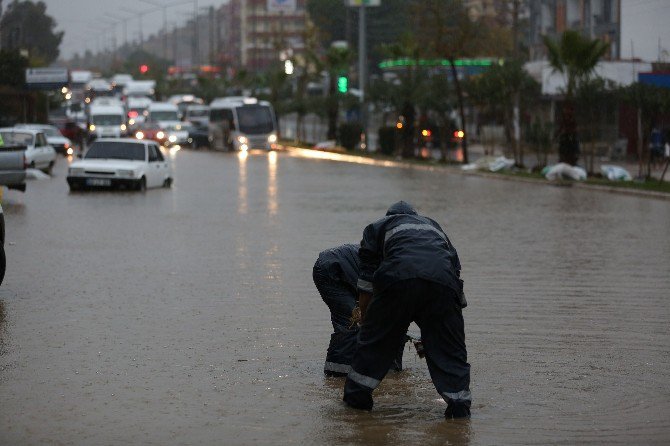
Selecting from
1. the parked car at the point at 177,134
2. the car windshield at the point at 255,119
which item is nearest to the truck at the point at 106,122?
the parked car at the point at 177,134

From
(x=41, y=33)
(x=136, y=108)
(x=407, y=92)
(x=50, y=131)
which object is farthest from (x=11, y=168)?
(x=41, y=33)

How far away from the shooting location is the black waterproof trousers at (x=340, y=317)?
9484 millimetres

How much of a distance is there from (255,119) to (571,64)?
29638 millimetres

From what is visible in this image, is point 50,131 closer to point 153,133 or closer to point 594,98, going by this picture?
point 153,133

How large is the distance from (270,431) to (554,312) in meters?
5.56

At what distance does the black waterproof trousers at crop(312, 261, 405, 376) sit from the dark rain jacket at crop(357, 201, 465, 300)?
0.95 m

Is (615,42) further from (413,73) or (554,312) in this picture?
(554,312)

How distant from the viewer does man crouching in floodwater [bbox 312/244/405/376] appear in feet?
31.1

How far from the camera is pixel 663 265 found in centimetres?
1719

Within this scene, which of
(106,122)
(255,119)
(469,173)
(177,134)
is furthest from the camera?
(177,134)

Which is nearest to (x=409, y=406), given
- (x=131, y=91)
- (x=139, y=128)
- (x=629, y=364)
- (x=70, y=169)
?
(x=629, y=364)

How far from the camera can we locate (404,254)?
8.09 m

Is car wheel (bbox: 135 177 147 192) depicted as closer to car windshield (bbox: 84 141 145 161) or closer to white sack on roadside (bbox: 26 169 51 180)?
car windshield (bbox: 84 141 145 161)

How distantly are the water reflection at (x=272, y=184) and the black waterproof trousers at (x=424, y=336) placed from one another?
58.1ft
